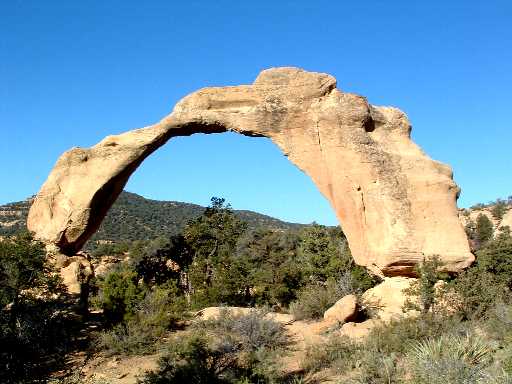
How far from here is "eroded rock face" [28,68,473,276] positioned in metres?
11.1

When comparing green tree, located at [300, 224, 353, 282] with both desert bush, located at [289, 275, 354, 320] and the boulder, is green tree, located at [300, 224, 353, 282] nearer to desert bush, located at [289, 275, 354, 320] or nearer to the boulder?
desert bush, located at [289, 275, 354, 320]

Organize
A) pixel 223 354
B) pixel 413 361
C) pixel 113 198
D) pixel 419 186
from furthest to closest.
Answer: pixel 113 198 < pixel 419 186 < pixel 223 354 < pixel 413 361

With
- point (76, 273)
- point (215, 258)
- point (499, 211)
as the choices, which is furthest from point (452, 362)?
point (499, 211)

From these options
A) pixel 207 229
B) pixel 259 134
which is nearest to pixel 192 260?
pixel 207 229

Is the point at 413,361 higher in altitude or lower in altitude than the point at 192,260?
lower

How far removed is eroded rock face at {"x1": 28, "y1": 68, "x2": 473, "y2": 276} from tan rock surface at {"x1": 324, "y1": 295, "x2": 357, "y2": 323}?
0.89 metres

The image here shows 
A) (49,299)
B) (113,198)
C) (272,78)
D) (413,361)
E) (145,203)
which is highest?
(145,203)

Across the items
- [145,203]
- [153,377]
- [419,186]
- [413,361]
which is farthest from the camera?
[145,203]

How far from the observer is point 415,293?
34.1 feet

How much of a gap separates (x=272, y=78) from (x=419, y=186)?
14.3 feet

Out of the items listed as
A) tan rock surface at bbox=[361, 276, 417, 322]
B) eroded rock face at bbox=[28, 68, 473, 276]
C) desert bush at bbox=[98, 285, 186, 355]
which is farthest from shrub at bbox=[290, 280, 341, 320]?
desert bush at bbox=[98, 285, 186, 355]

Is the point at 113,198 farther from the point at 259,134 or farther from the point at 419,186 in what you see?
the point at 419,186

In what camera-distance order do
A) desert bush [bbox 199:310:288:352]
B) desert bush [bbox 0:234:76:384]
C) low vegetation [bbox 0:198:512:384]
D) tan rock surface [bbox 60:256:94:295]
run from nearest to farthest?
low vegetation [bbox 0:198:512:384], desert bush [bbox 0:234:76:384], desert bush [bbox 199:310:288:352], tan rock surface [bbox 60:256:94:295]

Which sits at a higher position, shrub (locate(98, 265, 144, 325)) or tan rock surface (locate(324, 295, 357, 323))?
shrub (locate(98, 265, 144, 325))
